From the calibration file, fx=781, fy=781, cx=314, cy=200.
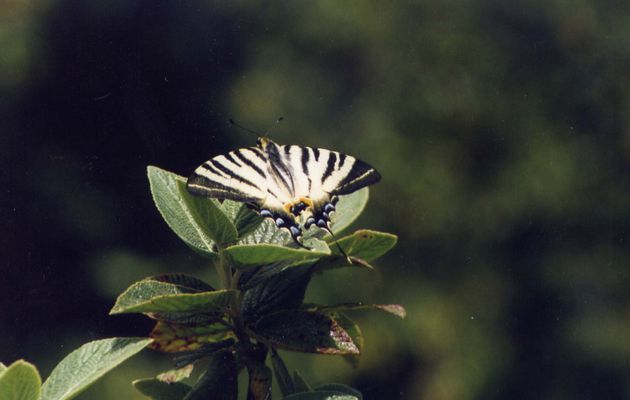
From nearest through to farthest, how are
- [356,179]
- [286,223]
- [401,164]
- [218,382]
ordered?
[218,382] < [286,223] < [356,179] < [401,164]

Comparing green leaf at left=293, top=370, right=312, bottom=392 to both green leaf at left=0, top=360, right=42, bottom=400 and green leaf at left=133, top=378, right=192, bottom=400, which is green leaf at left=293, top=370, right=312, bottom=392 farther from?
green leaf at left=0, top=360, right=42, bottom=400

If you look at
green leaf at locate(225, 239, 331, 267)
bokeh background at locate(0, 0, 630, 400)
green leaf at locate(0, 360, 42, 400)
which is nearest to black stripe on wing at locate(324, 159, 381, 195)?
green leaf at locate(225, 239, 331, 267)

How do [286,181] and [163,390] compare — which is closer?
[163,390]

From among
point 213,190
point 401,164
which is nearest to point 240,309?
point 213,190

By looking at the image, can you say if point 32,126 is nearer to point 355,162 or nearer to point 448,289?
point 448,289

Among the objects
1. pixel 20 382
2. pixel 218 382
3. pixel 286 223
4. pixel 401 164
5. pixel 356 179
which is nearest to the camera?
pixel 20 382

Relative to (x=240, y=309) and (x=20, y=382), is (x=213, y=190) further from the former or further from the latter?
(x=20, y=382)

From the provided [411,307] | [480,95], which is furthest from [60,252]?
[480,95]
